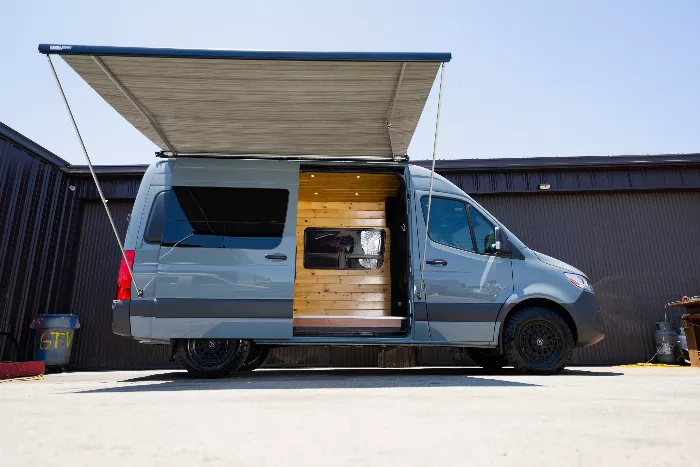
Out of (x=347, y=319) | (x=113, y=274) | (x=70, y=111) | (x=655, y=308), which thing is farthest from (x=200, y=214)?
(x=655, y=308)

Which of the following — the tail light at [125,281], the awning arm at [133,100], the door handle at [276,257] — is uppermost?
the awning arm at [133,100]

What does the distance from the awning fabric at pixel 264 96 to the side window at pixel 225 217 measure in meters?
0.70

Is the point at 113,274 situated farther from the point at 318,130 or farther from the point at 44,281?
the point at 318,130

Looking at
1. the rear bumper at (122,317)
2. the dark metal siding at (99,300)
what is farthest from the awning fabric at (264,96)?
the dark metal siding at (99,300)

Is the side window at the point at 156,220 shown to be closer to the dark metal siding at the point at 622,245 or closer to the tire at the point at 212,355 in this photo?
the tire at the point at 212,355

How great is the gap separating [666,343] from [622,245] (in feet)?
6.56

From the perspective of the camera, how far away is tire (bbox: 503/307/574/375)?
4.84 metres

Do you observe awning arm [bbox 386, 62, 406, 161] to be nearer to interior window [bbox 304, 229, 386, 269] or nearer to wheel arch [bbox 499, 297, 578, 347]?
interior window [bbox 304, 229, 386, 269]

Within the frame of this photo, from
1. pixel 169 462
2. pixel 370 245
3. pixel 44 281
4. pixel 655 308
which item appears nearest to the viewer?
pixel 169 462

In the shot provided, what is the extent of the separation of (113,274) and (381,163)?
642cm

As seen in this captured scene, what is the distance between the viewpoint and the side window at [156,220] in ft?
15.2

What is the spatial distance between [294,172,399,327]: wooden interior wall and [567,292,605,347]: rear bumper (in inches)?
97.7

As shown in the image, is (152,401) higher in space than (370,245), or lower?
lower

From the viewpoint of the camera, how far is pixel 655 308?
28.3ft
